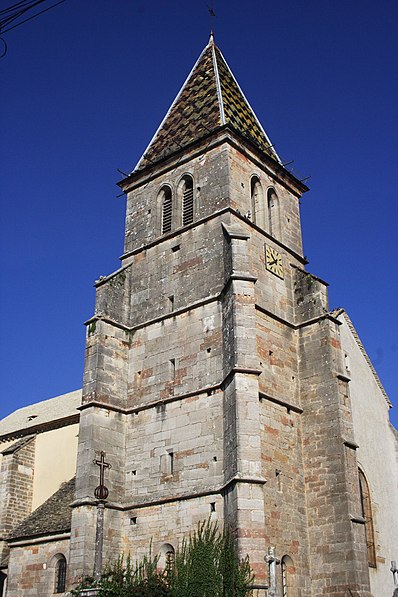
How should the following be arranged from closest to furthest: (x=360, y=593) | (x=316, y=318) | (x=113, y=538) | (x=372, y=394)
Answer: (x=360, y=593)
(x=113, y=538)
(x=316, y=318)
(x=372, y=394)

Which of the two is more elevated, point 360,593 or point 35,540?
point 35,540

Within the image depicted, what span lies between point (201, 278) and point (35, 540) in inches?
408

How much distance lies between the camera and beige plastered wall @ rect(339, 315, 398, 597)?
2344 cm

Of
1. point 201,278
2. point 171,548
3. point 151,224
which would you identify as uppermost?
point 151,224

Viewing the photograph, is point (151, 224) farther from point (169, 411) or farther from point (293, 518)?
point (293, 518)

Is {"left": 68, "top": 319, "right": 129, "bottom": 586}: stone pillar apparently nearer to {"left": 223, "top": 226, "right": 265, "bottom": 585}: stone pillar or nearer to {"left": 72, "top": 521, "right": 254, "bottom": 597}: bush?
{"left": 72, "top": 521, "right": 254, "bottom": 597}: bush

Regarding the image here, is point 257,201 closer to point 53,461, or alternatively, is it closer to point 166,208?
point 166,208

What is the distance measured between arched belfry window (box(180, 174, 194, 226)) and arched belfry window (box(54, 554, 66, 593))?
12026 millimetres

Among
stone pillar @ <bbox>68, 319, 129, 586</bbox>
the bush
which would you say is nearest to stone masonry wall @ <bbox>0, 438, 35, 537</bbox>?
stone pillar @ <bbox>68, 319, 129, 586</bbox>

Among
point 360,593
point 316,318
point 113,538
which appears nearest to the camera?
point 360,593

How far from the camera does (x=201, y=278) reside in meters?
23.6

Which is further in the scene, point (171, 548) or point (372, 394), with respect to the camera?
point (372, 394)

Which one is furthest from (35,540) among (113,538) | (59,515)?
(113,538)

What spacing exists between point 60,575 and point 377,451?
11.6 meters
